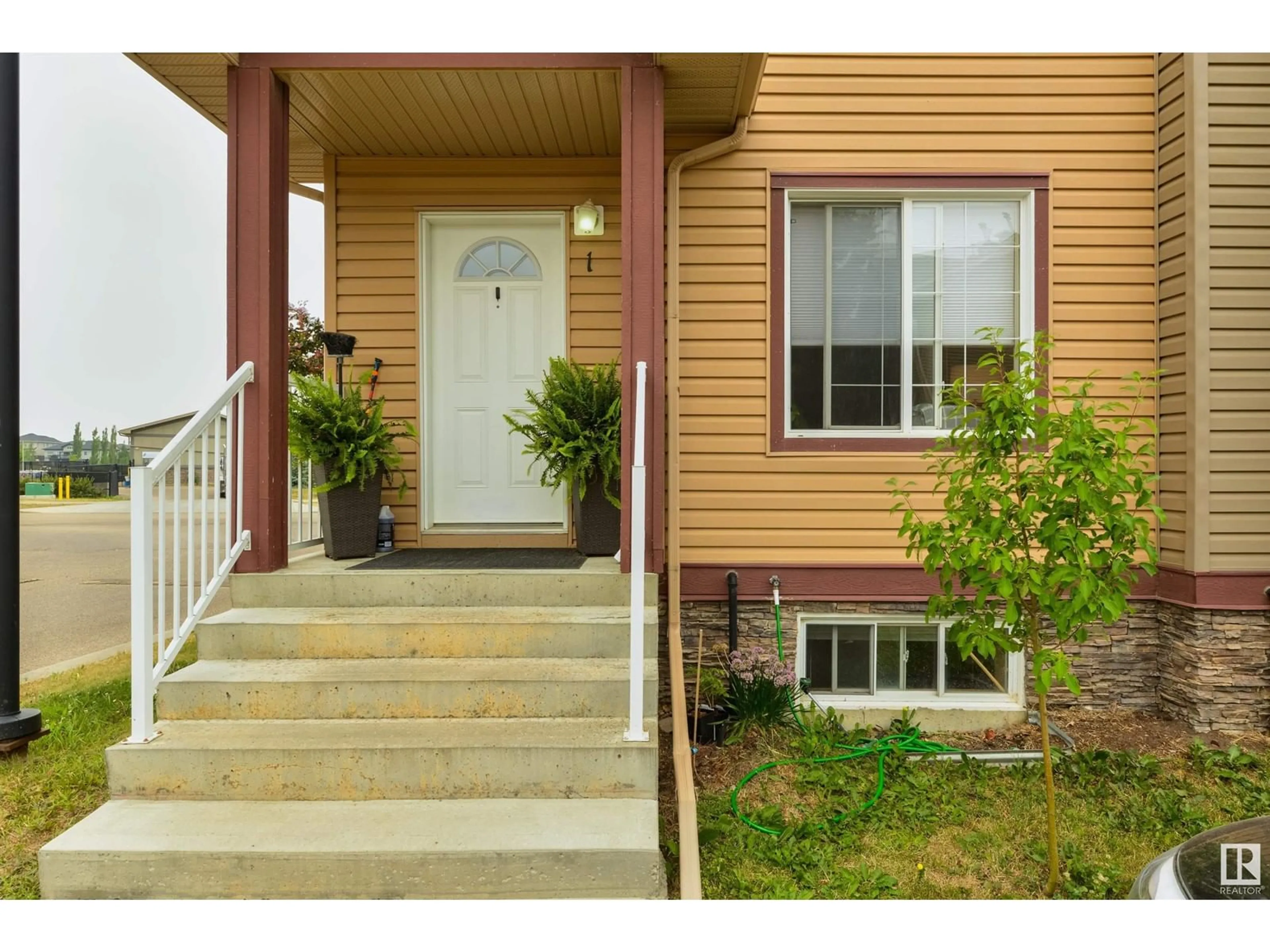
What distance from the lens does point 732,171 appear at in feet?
14.3

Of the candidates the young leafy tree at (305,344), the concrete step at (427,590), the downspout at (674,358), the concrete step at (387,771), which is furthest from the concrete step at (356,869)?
the young leafy tree at (305,344)

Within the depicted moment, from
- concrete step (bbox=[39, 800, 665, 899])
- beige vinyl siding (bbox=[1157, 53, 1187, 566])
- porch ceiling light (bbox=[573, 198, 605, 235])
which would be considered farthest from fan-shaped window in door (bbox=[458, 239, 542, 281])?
beige vinyl siding (bbox=[1157, 53, 1187, 566])

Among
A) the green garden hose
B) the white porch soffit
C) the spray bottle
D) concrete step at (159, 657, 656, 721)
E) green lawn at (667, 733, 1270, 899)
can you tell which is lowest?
green lawn at (667, 733, 1270, 899)

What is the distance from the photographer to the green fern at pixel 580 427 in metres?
4.04

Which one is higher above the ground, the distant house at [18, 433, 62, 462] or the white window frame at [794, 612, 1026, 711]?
the distant house at [18, 433, 62, 462]

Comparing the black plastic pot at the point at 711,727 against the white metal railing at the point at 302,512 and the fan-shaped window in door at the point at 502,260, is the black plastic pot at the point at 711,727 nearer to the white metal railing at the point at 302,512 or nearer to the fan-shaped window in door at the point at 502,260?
Answer: the white metal railing at the point at 302,512

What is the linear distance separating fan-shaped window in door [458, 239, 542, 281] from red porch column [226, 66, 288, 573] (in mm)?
1479

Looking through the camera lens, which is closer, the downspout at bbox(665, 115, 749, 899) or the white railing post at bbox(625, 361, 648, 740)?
the white railing post at bbox(625, 361, 648, 740)

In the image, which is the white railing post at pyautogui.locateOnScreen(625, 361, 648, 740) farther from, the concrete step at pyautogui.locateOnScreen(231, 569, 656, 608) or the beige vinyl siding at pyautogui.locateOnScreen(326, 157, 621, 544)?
the beige vinyl siding at pyautogui.locateOnScreen(326, 157, 621, 544)

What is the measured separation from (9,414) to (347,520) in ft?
5.02

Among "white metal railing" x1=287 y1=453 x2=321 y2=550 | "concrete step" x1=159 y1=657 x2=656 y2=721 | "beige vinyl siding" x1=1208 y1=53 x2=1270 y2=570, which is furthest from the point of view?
"white metal railing" x1=287 y1=453 x2=321 y2=550

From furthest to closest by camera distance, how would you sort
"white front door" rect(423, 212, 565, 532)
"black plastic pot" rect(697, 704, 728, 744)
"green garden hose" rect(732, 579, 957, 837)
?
"white front door" rect(423, 212, 565, 532), "black plastic pot" rect(697, 704, 728, 744), "green garden hose" rect(732, 579, 957, 837)

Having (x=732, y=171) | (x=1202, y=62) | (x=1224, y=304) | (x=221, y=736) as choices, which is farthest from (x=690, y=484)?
(x=1202, y=62)

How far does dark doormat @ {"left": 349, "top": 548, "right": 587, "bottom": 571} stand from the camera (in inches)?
151
